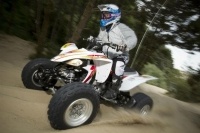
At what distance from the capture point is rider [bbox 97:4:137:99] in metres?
5.10

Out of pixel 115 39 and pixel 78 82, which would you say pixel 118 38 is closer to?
pixel 115 39

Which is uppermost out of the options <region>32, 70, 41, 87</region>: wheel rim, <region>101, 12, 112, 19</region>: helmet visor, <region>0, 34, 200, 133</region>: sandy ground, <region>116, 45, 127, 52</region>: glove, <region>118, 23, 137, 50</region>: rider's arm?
<region>101, 12, 112, 19</region>: helmet visor

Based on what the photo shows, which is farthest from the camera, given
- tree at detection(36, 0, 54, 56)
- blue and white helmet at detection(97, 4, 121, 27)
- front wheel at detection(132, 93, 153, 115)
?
tree at detection(36, 0, 54, 56)

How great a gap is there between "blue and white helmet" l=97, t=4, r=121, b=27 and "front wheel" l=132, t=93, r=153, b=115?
1.72 metres

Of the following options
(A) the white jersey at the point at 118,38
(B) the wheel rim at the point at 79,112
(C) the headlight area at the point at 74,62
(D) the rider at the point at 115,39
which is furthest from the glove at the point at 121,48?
(B) the wheel rim at the point at 79,112

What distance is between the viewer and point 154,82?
1562 cm

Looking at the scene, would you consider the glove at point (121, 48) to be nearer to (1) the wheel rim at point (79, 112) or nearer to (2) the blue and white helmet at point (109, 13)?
(2) the blue and white helmet at point (109, 13)

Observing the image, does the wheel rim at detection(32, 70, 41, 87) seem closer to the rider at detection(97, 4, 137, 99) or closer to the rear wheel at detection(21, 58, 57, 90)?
the rear wheel at detection(21, 58, 57, 90)

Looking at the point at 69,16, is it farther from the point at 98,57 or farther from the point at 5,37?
the point at 98,57

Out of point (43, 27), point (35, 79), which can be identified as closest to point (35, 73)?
point (35, 79)

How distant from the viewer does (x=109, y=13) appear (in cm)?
507

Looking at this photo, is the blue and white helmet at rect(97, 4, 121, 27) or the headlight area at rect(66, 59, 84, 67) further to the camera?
the blue and white helmet at rect(97, 4, 121, 27)

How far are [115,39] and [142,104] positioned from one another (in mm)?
1509

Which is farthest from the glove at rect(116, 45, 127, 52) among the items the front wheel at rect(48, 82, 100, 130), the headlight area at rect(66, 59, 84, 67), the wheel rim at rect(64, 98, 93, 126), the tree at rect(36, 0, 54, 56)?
the tree at rect(36, 0, 54, 56)
